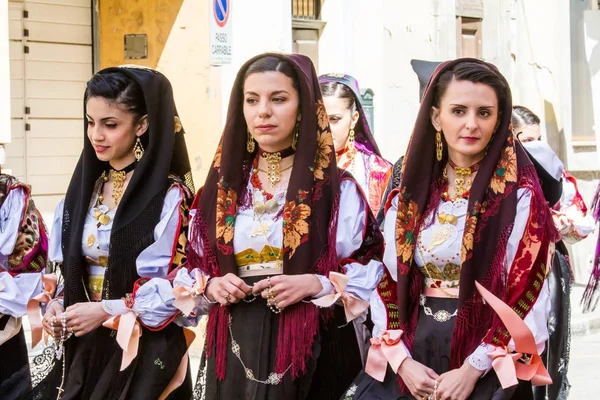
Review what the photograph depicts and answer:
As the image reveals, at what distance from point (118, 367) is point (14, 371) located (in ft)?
3.34

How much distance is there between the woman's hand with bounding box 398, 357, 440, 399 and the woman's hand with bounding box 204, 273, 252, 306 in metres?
0.70

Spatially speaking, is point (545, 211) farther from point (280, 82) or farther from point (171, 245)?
point (171, 245)

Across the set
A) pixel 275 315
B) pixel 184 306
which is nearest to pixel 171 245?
pixel 184 306

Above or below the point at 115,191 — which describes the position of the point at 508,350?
below

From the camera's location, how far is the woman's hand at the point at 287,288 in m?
4.64

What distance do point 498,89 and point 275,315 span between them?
1250 millimetres

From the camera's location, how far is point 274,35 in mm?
10469

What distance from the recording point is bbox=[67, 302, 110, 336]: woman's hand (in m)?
5.11

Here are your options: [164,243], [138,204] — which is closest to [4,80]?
[138,204]

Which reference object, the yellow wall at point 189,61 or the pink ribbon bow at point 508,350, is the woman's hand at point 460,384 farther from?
the yellow wall at point 189,61

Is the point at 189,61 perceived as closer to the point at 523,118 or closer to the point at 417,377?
the point at 523,118

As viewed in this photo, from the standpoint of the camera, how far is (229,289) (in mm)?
4703

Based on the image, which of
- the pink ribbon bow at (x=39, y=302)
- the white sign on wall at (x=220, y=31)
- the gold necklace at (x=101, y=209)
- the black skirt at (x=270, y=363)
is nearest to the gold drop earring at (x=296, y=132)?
the black skirt at (x=270, y=363)

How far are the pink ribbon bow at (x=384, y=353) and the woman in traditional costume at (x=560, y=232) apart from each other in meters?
0.97
